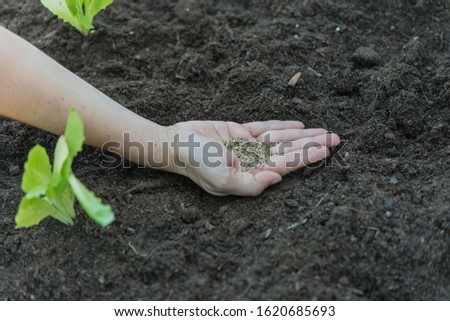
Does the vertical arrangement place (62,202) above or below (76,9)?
below

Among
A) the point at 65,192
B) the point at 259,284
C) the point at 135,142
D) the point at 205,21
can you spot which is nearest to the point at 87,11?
the point at 205,21

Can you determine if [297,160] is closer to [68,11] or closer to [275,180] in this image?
[275,180]

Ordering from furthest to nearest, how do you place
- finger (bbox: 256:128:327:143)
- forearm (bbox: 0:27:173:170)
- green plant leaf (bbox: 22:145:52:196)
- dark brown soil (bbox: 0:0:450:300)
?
1. finger (bbox: 256:128:327:143)
2. forearm (bbox: 0:27:173:170)
3. dark brown soil (bbox: 0:0:450:300)
4. green plant leaf (bbox: 22:145:52:196)

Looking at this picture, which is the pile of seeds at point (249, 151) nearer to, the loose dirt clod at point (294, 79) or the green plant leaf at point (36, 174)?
the loose dirt clod at point (294, 79)

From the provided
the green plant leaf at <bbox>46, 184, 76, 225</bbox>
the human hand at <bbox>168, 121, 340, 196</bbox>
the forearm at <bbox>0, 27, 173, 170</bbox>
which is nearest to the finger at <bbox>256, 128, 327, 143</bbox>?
the human hand at <bbox>168, 121, 340, 196</bbox>

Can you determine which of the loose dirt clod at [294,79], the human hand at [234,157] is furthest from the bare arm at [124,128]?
the loose dirt clod at [294,79]

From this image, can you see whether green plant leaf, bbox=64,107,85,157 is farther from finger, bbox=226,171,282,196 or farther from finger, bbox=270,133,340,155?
finger, bbox=270,133,340,155

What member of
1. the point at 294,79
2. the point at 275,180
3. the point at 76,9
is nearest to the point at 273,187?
the point at 275,180
